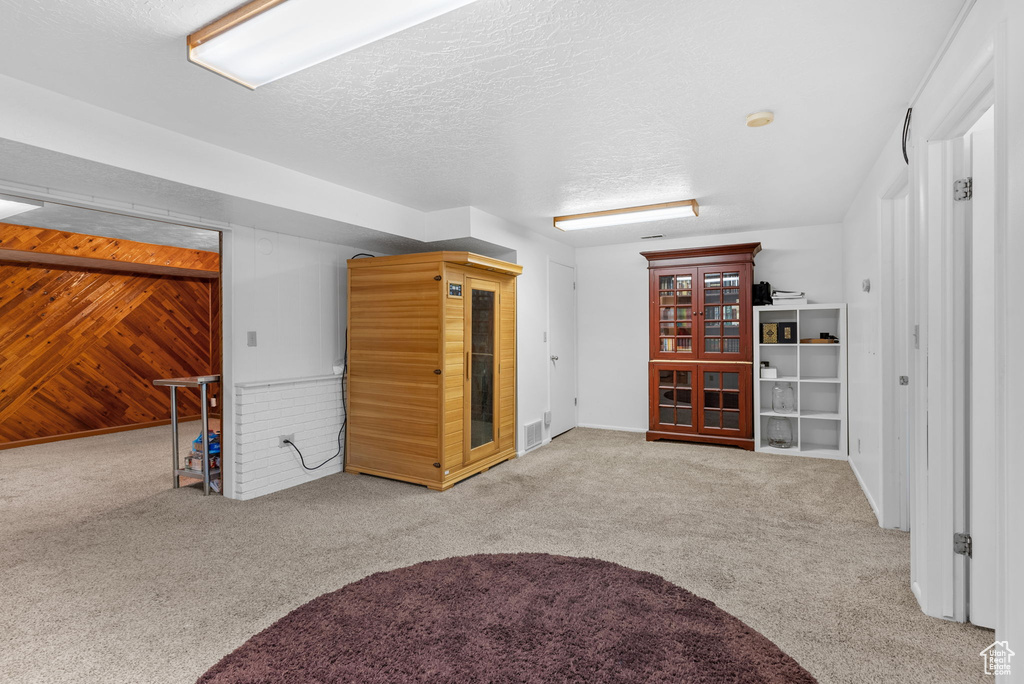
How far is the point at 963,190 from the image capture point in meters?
2.02

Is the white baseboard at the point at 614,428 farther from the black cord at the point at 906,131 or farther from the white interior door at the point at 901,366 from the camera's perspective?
the black cord at the point at 906,131

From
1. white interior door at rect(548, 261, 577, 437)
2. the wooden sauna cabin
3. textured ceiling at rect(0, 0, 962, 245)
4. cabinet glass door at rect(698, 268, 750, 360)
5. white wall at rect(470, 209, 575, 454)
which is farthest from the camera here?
white interior door at rect(548, 261, 577, 437)

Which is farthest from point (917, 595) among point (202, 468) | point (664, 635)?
point (202, 468)

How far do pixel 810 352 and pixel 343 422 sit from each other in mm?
4834

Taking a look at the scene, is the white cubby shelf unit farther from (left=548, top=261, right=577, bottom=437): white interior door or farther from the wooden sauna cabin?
the wooden sauna cabin

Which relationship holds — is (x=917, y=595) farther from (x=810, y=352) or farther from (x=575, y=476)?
(x=810, y=352)

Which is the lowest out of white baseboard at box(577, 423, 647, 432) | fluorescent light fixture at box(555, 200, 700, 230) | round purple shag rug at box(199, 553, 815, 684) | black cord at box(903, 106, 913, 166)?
round purple shag rug at box(199, 553, 815, 684)

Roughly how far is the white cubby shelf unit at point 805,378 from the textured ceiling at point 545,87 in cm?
198

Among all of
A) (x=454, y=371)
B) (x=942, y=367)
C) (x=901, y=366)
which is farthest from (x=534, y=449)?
(x=942, y=367)

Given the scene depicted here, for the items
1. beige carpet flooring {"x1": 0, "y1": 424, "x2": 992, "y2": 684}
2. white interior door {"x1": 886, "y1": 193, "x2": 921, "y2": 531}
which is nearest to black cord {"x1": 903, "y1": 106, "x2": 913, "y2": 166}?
white interior door {"x1": 886, "y1": 193, "x2": 921, "y2": 531}

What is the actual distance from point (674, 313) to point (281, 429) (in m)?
4.17

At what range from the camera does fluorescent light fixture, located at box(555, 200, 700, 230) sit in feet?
14.2

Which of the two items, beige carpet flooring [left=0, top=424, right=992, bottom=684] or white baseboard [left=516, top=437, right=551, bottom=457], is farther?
white baseboard [left=516, top=437, right=551, bottom=457]

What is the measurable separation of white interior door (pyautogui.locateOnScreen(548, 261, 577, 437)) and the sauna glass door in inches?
49.2
